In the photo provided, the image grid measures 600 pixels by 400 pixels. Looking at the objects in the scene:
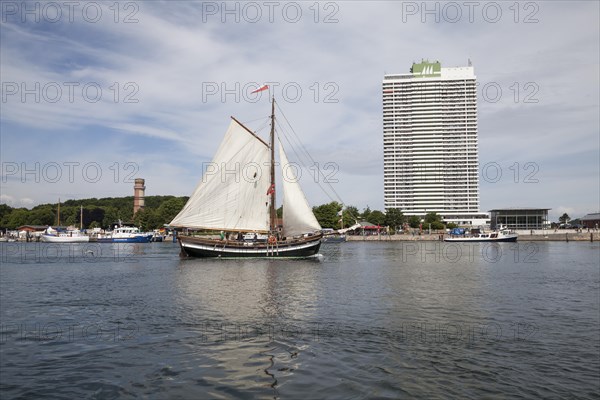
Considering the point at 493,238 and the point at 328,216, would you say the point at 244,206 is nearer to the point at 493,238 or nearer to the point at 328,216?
the point at 493,238

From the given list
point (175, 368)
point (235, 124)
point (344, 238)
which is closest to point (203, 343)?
point (175, 368)

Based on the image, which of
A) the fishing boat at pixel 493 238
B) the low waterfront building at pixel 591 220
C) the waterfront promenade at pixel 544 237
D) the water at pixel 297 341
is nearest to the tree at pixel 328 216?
the waterfront promenade at pixel 544 237

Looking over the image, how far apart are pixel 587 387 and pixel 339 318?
10.9m

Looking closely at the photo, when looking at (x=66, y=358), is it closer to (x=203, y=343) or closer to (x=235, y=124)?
(x=203, y=343)

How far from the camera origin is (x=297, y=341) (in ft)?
59.0

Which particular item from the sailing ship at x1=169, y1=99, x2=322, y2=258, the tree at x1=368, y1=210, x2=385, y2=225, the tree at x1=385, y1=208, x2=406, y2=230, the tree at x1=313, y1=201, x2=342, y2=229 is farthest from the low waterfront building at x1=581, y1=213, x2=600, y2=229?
the sailing ship at x1=169, y1=99, x2=322, y2=258

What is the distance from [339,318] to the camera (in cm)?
2242

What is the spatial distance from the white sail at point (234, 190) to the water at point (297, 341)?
24.5m

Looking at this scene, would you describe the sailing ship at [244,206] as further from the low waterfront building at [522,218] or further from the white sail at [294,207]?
the low waterfront building at [522,218]

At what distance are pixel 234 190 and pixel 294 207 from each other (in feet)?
26.3

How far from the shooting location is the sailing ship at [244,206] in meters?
58.8

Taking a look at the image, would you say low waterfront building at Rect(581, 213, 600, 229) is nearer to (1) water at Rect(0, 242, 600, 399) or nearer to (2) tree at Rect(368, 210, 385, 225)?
(2) tree at Rect(368, 210, 385, 225)

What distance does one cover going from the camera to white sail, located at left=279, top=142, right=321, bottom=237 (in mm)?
59094

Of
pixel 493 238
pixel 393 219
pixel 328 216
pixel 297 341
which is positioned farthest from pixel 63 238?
pixel 297 341
